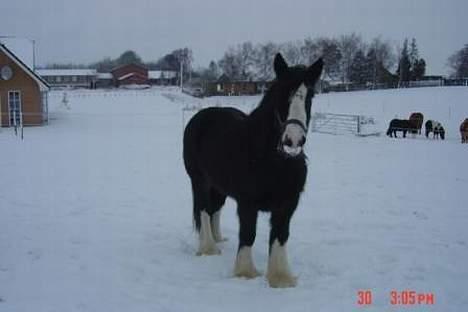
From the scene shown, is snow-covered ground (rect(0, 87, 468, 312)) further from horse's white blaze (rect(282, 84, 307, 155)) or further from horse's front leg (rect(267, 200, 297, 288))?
horse's white blaze (rect(282, 84, 307, 155))

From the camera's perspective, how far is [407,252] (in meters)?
4.93

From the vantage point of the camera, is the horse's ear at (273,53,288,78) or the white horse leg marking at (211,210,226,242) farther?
the white horse leg marking at (211,210,226,242)

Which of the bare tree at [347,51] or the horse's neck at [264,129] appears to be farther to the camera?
the bare tree at [347,51]

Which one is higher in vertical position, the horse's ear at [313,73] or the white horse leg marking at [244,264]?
the horse's ear at [313,73]

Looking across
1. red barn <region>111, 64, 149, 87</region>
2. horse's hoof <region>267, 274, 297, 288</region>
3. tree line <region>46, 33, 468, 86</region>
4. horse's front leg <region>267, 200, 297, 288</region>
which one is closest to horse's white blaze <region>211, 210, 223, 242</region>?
horse's front leg <region>267, 200, 297, 288</region>

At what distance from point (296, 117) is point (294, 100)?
0.54 ft

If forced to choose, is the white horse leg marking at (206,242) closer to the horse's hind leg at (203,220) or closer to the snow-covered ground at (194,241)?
the horse's hind leg at (203,220)

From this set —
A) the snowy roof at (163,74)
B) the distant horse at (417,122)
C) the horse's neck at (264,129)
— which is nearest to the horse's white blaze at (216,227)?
the horse's neck at (264,129)

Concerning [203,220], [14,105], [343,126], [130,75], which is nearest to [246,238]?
[203,220]

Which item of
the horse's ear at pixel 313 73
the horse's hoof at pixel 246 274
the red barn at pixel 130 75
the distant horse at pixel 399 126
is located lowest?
the horse's hoof at pixel 246 274

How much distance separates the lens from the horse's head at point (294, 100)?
3498 millimetres

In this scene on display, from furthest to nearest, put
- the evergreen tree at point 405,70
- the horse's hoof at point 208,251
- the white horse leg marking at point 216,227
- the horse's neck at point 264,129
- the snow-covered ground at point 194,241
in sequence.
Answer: the evergreen tree at point 405,70 < the white horse leg marking at point 216,227 < the horse's hoof at point 208,251 < the horse's neck at point 264,129 < the snow-covered ground at point 194,241

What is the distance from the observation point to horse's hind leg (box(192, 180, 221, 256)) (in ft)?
16.6

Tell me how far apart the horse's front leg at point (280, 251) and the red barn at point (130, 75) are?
98.9 m
